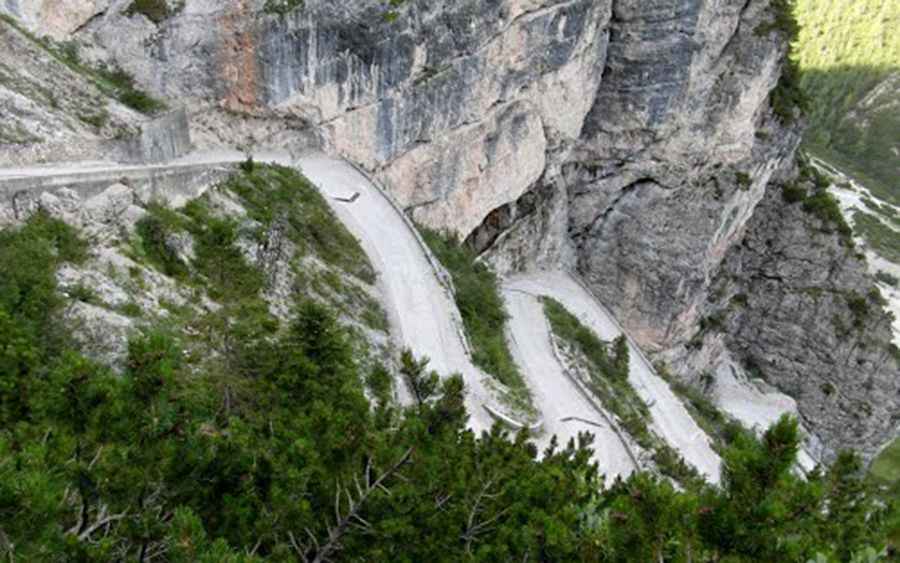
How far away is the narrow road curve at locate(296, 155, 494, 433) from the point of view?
2103cm

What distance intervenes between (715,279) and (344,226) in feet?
104

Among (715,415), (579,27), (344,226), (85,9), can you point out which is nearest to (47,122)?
(85,9)

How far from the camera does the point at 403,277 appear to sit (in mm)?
24250

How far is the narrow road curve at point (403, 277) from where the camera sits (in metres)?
21.0

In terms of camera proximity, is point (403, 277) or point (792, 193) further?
point (792, 193)

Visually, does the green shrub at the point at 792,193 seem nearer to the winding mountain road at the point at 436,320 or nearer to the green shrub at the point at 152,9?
the winding mountain road at the point at 436,320

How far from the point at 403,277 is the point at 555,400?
Answer: 7154 mm

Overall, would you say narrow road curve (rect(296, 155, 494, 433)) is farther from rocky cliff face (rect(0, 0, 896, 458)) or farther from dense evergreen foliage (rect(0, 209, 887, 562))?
dense evergreen foliage (rect(0, 209, 887, 562))

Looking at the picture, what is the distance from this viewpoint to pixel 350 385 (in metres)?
10.4

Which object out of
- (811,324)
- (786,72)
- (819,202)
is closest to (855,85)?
(819,202)

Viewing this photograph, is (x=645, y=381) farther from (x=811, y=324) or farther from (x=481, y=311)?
(x=811, y=324)

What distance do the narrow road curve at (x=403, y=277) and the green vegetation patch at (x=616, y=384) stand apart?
22.3 ft

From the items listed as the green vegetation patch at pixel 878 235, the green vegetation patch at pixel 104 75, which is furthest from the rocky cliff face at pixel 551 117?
the green vegetation patch at pixel 878 235

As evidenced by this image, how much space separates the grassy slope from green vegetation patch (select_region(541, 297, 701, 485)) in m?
81.1
